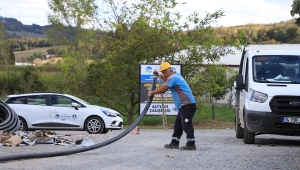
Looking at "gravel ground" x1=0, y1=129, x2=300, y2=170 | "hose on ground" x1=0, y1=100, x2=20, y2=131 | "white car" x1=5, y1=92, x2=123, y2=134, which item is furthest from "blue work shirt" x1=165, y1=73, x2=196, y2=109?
"white car" x1=5, y1=92, x2=123, y2=134

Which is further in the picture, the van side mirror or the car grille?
the van side mirror

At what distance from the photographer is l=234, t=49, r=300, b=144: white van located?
1388 centimetres

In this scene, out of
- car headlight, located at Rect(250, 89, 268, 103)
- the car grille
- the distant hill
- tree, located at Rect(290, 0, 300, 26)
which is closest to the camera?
the car grille

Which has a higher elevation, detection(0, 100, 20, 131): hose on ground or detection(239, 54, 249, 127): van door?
detection(239, 54, 249, 127): van door

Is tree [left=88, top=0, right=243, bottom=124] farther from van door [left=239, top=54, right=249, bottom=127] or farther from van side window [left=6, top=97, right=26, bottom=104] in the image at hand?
van door [left=239, top=54, right=249, bottom=127]

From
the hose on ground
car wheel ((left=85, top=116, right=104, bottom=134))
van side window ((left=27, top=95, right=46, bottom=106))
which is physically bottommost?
car wheel ((left=85, top=116, right=104, bottom=134))

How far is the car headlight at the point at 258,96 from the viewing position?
45.8 ft

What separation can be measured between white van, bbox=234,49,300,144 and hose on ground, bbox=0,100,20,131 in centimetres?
595

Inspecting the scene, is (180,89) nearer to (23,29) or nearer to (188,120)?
(188,120)

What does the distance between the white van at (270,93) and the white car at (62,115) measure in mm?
7485

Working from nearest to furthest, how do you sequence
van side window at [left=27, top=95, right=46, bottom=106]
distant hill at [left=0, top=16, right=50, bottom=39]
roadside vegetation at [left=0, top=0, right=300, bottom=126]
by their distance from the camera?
van side window at [left=27, top=95, right=46, bottom=106] → roadside vegetation at [left=0, top=0, right=300, bottom=126] → distant hill at [left=0, top=16, right=50, bottom=39]

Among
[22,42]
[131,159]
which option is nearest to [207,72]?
[131,159]

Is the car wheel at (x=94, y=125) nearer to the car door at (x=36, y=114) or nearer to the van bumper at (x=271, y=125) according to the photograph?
the car door at (x=36, y=114)

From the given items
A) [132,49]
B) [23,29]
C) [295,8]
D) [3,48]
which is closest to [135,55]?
[132,49]
